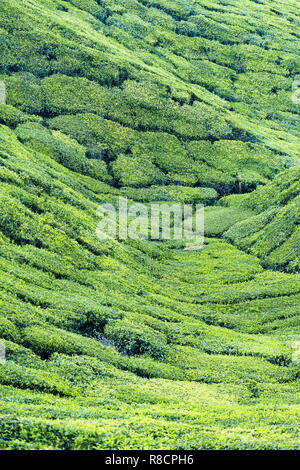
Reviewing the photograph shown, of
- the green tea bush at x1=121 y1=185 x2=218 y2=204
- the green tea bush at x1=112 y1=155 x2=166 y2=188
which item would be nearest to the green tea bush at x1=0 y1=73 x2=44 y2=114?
the green tea bush at x1=112 y1=155 x2=166 y2=188

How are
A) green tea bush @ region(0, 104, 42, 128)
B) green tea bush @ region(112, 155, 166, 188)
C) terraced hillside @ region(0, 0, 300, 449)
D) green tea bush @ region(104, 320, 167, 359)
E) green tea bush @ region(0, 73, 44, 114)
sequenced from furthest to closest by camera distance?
green tea bush @ region(0, 73, 44, 114)
green tea bush @ region(112, 155, 166, 188)
green tea bush @ region(0, 104, 42, 128)
green tea bush @ region(104, 320, 167, 359)
terraced hillside @ region(0, 0, 300, 449)

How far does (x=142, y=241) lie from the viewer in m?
72.0

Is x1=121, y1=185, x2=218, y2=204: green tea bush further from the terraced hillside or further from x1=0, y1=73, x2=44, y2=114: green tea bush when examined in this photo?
x1=0, y1=73, x2=44, y2=114: green tea bush

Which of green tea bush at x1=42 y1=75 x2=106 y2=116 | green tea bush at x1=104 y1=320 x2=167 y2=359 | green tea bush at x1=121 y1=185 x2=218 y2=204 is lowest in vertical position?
green tea bush at x1=121 y1=185 x2=218 y2=204

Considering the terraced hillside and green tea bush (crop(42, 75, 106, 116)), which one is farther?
green tea bush (crop(42, 75, 106, 116))

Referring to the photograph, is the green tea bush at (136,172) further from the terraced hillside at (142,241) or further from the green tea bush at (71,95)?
the green tea bush at (71,95)

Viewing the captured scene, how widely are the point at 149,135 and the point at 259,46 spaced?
283ft

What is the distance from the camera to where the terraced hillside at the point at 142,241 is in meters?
28.1

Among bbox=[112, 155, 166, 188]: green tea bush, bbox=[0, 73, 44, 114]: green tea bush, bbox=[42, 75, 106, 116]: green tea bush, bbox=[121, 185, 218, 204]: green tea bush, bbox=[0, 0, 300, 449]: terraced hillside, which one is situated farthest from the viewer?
bbox=[42, 75, 106, 116]: green tea bush

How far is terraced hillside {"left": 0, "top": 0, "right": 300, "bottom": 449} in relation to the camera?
28.1 meters

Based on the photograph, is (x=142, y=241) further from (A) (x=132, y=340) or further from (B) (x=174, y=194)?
(A) (x=132, y=340)

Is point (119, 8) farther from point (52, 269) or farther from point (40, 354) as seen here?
point (40, 354)

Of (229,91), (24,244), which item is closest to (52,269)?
(24,244)

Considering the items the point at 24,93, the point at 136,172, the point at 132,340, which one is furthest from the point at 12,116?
the point at 132,340
